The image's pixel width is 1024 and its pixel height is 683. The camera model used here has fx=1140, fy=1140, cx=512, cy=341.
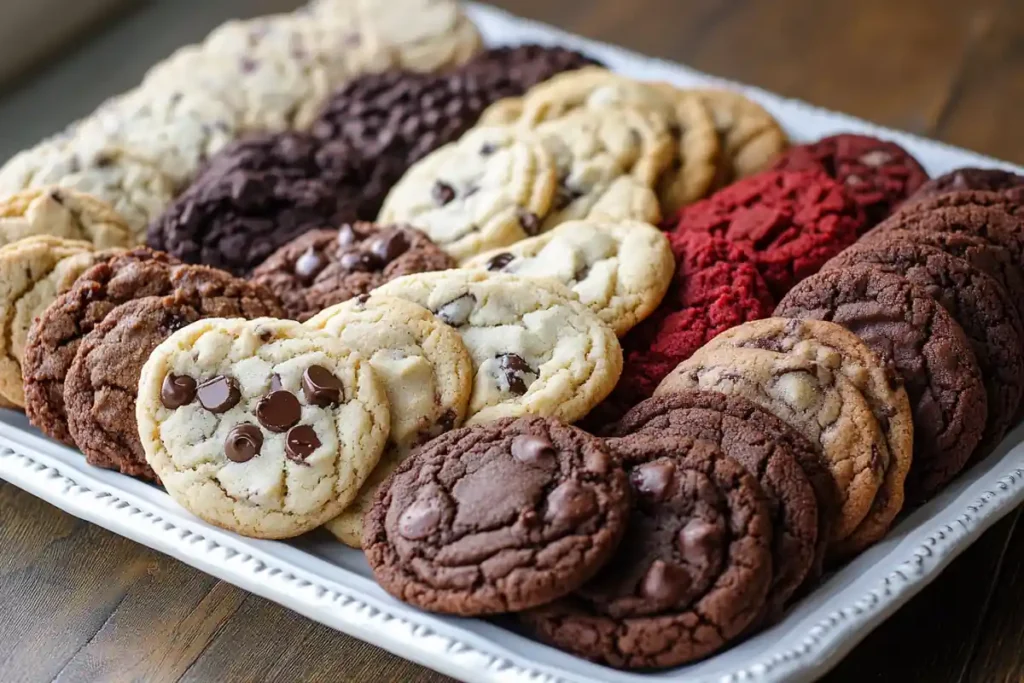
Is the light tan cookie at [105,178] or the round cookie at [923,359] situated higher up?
the round cookie at [923,359]

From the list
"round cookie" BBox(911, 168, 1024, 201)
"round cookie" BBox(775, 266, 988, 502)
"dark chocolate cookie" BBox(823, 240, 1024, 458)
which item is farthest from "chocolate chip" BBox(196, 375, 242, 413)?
"round cookie" BBox(911, 168, 1024, 201)

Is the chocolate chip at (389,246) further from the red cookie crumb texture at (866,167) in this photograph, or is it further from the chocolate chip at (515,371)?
the red cookie crumb texture at (866,167)

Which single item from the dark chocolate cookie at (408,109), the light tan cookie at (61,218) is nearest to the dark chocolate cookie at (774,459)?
the dark chocolate cookie at (408,109)

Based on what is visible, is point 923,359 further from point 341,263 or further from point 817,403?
point 341,263

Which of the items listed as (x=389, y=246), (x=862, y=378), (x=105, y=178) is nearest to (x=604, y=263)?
(x=389, y=246)

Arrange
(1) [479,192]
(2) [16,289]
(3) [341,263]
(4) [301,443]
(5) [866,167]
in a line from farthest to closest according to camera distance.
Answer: (5) [866,167]
(1) [479,192]
(3) [341,263]
(2) [16,289]
(4) [301,443]

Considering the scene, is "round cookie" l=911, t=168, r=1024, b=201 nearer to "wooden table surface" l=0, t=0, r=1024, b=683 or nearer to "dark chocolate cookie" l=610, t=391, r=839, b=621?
"wooden table surface" l=0, t=0, r=1024, b=683
